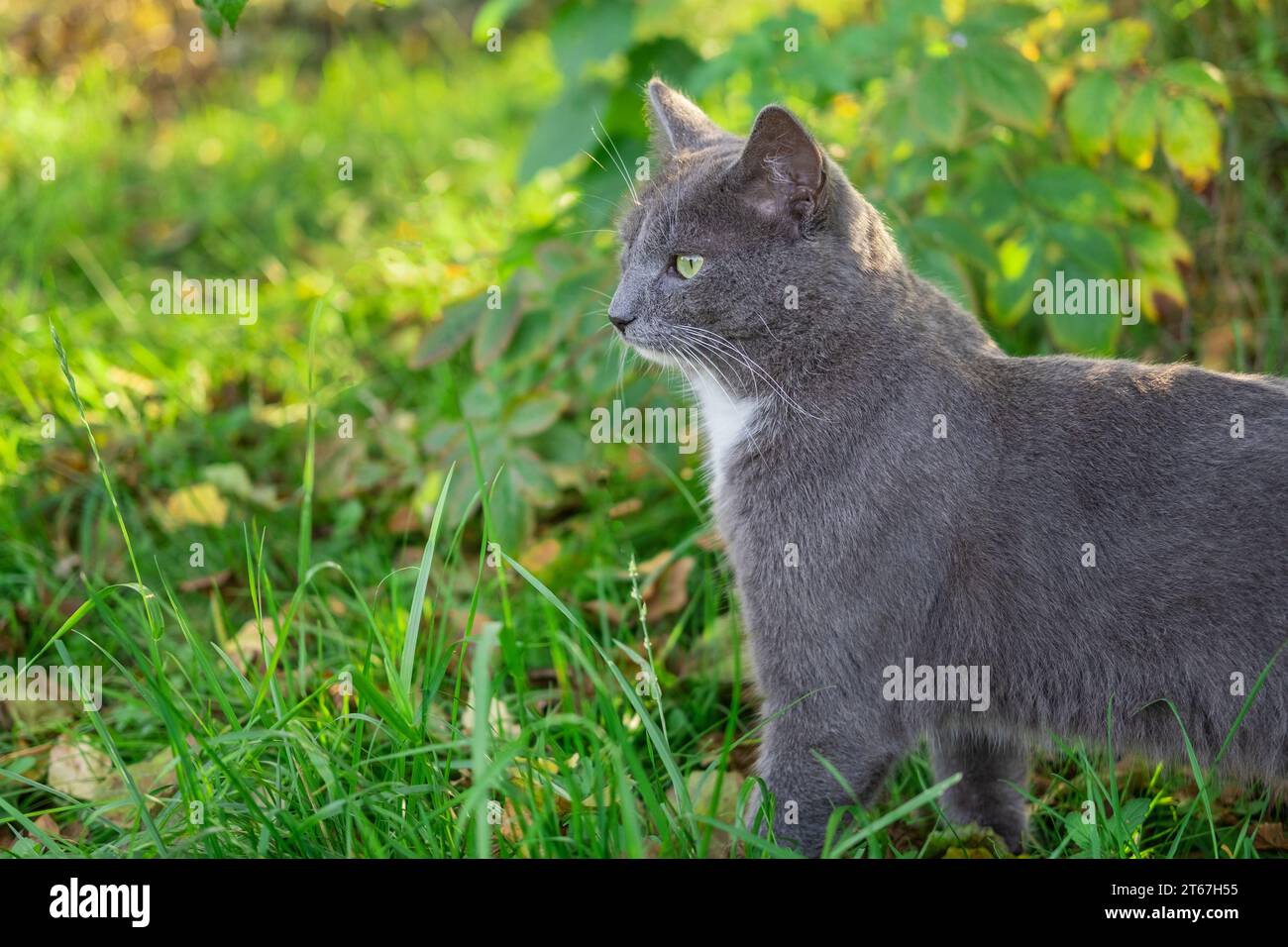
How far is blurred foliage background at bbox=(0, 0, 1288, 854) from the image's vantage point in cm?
303

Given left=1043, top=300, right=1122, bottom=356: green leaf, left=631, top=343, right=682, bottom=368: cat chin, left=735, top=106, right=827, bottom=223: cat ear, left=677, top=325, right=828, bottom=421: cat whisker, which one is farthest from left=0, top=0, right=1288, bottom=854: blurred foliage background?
left=735, top=106, right=827, bottom=223: cat ear

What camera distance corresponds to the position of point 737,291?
2387mm

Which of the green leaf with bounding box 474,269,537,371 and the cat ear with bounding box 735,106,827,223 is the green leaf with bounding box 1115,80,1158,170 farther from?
the green leaf with bounding box 474,269,537,371

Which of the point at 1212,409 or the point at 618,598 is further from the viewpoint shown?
the point at 618,598

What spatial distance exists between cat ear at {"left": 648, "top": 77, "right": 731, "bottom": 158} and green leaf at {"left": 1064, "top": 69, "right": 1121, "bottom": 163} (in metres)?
0.99

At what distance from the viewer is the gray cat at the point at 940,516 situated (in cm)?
220

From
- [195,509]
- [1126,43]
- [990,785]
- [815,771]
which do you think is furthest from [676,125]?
[195,509]

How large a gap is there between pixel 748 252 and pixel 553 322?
1.04 metres

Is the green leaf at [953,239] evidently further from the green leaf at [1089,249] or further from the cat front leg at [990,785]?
the cat front leg at [990,785]

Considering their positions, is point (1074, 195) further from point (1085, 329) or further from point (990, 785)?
point (990, 785)

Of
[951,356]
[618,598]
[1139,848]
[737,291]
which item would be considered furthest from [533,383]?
[1139,848]

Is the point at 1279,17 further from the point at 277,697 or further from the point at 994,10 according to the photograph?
the point at 277,697

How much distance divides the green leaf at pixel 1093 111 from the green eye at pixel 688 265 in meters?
1.29
